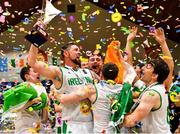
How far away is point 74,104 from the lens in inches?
185

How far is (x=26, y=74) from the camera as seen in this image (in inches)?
221

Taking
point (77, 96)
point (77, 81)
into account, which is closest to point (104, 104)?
point (77, 96)

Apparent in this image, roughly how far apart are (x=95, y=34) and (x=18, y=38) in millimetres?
1944

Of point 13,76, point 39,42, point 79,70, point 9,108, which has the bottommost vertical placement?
point 13,76

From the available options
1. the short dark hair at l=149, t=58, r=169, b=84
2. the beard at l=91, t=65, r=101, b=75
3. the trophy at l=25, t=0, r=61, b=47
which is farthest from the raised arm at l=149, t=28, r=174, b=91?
the trophy at l=25, t=0, r=61, b=47

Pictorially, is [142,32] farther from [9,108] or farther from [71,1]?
[9,108]

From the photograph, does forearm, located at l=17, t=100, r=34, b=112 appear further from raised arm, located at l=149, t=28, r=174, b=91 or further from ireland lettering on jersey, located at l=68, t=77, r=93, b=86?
raised arm, located at l=149, t=28, r=174, b=91

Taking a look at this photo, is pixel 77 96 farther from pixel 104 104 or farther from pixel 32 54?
pixel 32 54

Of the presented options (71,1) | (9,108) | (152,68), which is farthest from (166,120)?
(71,1)

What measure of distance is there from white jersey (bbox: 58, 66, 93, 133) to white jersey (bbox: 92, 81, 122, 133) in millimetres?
181

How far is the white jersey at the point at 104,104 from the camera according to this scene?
4465 mm

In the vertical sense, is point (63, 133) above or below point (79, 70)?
below

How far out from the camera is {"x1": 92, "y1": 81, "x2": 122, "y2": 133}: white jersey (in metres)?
4.46

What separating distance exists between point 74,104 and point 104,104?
37cm
